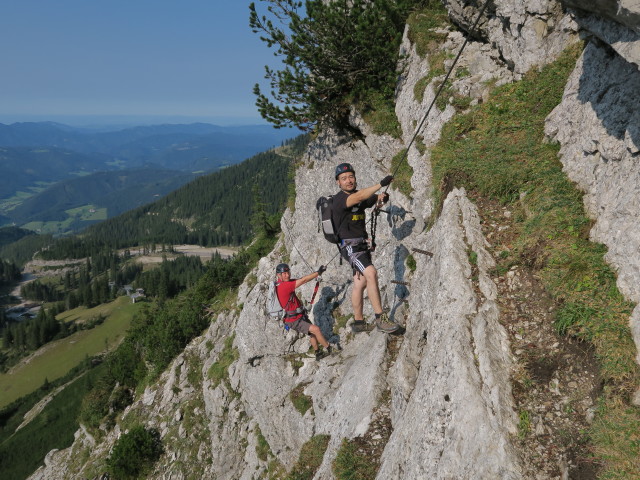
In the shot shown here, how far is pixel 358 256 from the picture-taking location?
32.5ft

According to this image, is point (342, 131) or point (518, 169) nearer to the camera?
point (518, 169)

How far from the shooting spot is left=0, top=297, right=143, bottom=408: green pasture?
115m

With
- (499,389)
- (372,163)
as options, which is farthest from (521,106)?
(499,389)

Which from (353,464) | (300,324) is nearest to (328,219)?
(300,324)

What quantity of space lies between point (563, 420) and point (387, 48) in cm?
1680

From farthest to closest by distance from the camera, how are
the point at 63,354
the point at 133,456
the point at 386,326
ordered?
the point at 63,354
the point at 133,456
the point at 386,326

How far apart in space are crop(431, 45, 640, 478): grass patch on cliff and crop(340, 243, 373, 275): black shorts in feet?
9.37

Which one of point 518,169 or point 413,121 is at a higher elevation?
point 413,121

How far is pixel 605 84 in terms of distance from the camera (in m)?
7.68

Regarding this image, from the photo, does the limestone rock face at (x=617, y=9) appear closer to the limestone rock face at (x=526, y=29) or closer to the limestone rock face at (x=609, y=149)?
the limestone rock face at (x=609, y=149)

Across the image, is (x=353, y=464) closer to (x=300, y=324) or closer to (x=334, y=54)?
(x=300, y=324)

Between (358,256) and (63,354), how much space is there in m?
162

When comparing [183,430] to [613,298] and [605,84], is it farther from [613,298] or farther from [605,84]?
[605,84]

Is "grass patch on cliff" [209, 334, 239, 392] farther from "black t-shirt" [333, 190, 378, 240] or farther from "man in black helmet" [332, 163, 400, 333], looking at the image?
"black t-shirt" [333, 190, 378, 240]
